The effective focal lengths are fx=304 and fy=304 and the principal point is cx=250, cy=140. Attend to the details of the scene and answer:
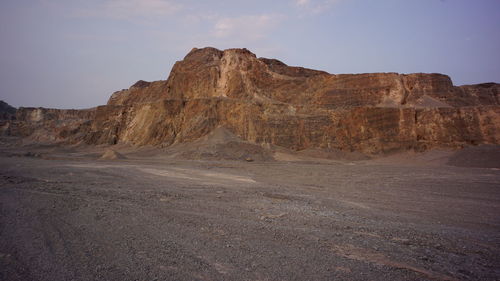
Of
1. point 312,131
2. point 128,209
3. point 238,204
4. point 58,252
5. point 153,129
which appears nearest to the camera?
point 58,252

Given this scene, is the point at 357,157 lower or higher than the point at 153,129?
lower

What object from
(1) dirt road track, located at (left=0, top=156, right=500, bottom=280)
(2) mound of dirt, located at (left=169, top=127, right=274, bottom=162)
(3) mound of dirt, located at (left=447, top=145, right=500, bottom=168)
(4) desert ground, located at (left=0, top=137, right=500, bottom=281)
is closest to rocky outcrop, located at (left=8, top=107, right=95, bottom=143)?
(2) mound of dirt, located at (left=169, top=127, right=274, bottom=162)

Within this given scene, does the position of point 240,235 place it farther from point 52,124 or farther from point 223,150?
point 52,124

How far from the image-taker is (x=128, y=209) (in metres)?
6.82

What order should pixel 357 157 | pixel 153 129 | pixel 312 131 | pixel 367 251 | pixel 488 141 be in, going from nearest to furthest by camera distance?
pixel 367 251 → pixel 488 141 → pixel 357 157 → pixel 312 131 → pixel 153 129

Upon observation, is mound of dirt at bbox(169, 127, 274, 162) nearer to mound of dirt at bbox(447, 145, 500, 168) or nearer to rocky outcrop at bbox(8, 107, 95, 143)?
mound of dirt at bbox(447, 145, 500, 168)

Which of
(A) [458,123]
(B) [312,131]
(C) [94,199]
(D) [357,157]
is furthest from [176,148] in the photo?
(A) [458,123]

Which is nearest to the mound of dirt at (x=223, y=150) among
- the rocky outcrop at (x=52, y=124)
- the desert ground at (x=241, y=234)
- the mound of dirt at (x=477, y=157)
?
the mound of dirt at (x=477, y=157)

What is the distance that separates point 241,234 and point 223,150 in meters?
20.2

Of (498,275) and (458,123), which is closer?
(498,275)

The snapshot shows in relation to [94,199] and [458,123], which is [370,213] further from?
[458,123]

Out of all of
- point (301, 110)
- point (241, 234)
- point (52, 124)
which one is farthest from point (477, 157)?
point (52, 124)

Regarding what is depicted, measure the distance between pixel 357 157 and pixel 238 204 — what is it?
1947 centimetres

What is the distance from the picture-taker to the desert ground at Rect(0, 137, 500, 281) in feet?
12.4
